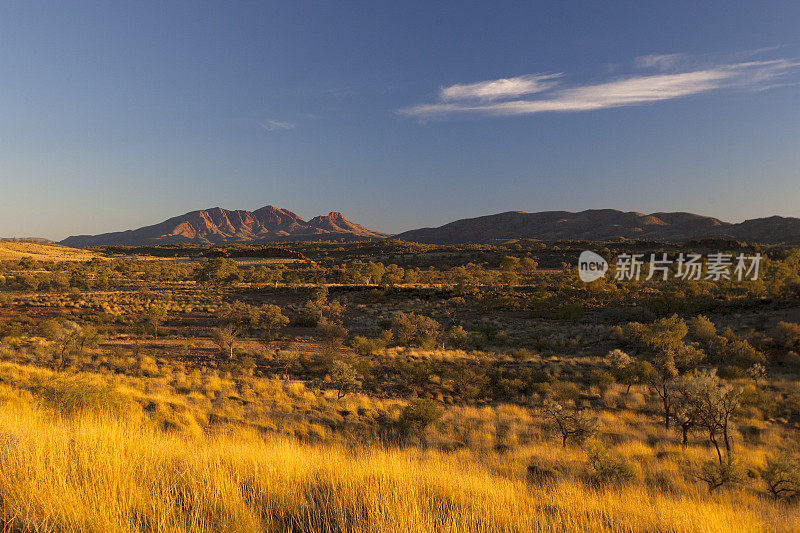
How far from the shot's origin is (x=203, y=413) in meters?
10.8

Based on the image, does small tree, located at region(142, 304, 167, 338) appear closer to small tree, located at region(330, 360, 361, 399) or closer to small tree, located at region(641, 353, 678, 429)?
small tree, located at region(330, 360, 361, 399)

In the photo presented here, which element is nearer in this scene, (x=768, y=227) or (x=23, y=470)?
(x=23, y=470)

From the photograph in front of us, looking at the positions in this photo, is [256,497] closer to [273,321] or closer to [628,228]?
[273,321]

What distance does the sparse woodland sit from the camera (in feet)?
11.5

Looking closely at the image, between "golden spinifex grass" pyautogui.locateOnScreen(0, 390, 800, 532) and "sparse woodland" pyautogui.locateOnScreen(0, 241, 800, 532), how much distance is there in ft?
0.09

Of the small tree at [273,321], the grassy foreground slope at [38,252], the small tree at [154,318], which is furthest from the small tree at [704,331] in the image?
the grassy foreground slope at [38,252]

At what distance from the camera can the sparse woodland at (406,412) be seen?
3516 millimetres

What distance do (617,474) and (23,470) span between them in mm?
9597

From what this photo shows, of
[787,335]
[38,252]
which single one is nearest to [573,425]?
[787,335]

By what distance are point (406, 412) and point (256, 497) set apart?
27.6ft

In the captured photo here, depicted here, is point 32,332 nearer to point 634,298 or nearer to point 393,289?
point 393,289

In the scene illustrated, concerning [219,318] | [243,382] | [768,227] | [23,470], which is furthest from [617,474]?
[768,227]

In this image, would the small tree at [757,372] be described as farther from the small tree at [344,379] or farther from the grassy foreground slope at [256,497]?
the small tree at [344,379]

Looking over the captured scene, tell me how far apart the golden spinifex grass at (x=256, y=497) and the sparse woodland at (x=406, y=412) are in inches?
1.1
